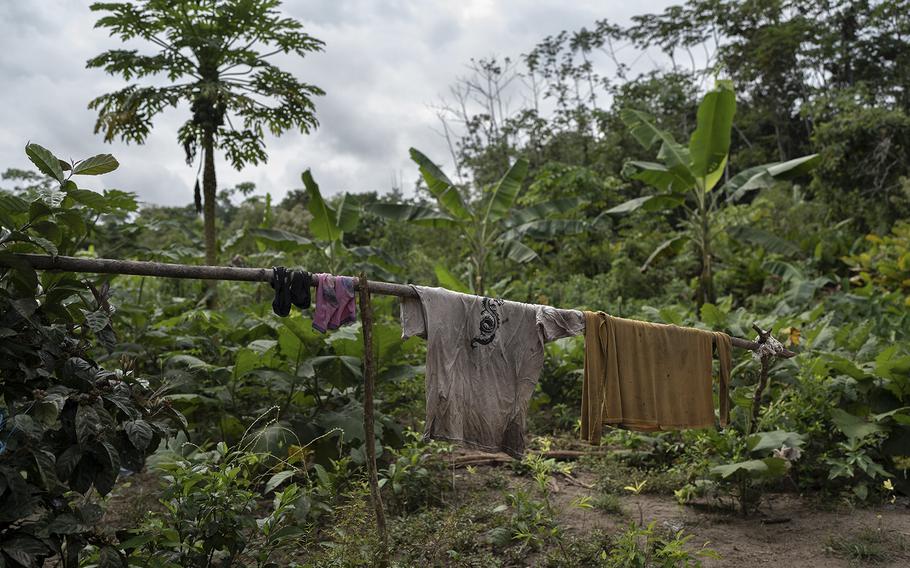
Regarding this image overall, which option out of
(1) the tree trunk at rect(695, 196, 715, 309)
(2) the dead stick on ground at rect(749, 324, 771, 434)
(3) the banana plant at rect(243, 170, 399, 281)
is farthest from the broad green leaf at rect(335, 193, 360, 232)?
(2) the dead stick on ground at rect(749, 324, 771, 434)

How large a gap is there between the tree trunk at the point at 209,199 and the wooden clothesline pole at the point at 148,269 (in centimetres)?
552

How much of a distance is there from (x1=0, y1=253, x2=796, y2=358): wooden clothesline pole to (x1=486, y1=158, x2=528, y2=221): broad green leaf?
276 inches

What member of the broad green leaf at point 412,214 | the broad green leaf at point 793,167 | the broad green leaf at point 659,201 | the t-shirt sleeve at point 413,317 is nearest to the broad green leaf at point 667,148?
the broad green leaf at point 659,201

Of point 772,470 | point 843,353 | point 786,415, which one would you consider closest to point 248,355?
point 772,470

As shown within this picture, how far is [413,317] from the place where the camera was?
336 centimetres

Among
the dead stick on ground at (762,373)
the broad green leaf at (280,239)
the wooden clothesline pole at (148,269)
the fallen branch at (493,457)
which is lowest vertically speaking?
the fallen branch at (493,457)

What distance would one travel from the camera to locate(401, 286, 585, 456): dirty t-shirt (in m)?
3.36

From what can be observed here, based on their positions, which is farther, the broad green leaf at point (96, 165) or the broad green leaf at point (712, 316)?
the broad green leaf at point (712, 316)

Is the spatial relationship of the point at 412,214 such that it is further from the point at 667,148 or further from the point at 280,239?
the point at 667,148

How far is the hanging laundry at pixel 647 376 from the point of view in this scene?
3.71m

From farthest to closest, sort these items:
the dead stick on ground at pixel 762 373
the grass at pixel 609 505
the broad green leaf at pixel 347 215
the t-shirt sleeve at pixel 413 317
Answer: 1. the broad green leaf at pixel 347 215
2. the grass at pixel 609 505
3. the dead stick on ground at pixel 762 373
4. the t-shirt sleeve at pixel 413 317

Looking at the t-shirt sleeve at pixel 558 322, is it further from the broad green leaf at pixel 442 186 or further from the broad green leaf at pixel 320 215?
the broad green leaf at pixel 442 186

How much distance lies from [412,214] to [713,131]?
4580mm

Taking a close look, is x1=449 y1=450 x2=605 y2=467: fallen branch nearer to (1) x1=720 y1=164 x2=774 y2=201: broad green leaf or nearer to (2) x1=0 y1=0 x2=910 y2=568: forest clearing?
(2) x1=0 y1=0 x2=910 y2=568: forest clearing
